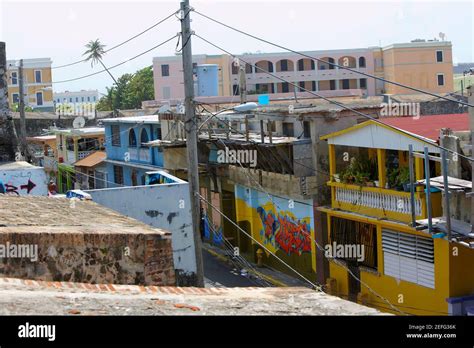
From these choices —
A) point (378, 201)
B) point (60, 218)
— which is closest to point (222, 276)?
point (378, 201)

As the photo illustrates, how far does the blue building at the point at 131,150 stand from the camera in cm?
3831

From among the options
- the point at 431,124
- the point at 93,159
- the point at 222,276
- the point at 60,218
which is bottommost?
the point at 222,276

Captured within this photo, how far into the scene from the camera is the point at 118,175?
43000mm

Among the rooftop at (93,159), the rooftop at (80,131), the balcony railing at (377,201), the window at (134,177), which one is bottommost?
the balcony railing at (377,201)

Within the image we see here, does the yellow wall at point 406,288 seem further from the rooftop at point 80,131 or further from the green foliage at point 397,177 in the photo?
the rooftop at point 80,131

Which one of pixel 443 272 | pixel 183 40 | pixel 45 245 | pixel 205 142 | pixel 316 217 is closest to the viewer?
pixel 45 245

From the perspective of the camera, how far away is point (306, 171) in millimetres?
27328

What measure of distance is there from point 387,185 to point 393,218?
3.46ft

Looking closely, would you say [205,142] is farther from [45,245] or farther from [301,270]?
[45,245]

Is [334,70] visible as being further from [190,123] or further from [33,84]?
[190,123]

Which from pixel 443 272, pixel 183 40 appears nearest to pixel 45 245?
pixel 183 40

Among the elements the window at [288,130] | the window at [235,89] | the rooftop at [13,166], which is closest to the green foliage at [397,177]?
the window at [288,130]

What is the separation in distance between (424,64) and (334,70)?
8.18 m

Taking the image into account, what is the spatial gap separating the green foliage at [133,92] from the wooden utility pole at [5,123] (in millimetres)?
50641
